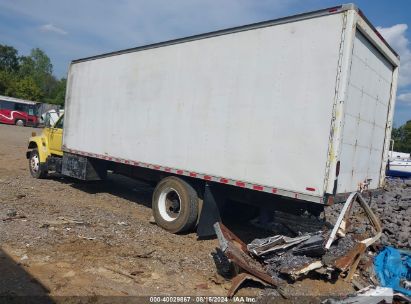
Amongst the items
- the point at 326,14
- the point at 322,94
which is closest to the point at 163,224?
the point at 322,94

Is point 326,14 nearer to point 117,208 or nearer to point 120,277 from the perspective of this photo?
point 120,277

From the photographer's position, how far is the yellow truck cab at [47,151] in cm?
1154

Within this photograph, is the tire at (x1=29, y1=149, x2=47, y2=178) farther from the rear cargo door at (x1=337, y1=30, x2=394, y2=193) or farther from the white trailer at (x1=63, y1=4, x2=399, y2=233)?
the rear cargo door at (x1=337, y1=30, x2=394, y2=193)

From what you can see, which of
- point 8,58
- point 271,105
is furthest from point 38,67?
point 271,105

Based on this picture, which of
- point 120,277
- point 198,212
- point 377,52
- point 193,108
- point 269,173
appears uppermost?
point 377,52

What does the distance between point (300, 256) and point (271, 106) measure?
221 centimetres

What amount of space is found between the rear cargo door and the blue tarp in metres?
1.11

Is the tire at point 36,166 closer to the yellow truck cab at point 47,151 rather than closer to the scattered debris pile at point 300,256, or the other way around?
the yellow truck cab at point 47,151

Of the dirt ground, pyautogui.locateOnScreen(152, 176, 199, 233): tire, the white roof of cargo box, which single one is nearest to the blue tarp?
the dirt ground

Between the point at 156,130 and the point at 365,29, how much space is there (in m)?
4.22

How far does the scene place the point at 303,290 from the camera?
5305 mm

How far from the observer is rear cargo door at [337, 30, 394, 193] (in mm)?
5684

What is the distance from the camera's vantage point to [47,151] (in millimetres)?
12008

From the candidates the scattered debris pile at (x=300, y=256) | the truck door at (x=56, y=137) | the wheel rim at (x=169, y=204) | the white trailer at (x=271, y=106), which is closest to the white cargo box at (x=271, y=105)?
the white trailer at (x=271, y=106)
